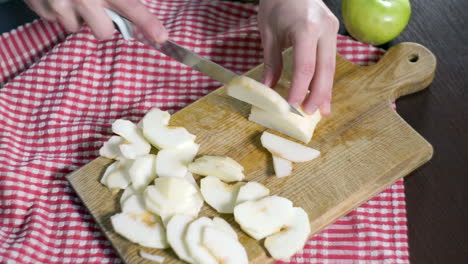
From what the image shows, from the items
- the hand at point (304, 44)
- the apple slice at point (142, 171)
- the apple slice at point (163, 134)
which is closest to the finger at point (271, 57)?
the hand at point (304, 44)

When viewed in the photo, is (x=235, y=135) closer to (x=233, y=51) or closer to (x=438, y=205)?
(x=233, y=51)

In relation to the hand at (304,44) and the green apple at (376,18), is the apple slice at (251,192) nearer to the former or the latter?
the hand at (304,44)

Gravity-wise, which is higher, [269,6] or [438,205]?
[269,6]

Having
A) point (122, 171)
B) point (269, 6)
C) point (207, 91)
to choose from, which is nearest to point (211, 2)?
point (207, 91)

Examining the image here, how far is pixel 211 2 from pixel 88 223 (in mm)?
809

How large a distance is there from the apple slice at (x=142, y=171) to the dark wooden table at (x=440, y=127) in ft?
1.85

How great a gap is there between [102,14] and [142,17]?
96 mm

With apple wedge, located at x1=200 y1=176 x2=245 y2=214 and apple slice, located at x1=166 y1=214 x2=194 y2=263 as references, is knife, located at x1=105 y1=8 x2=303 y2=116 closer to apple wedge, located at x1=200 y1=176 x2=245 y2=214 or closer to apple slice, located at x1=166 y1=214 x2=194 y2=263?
apple wedge, located at x1=200 y1=176 x2=245 y2=214

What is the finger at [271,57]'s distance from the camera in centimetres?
130

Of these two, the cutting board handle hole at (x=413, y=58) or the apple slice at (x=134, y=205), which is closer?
the apple slice at (x=134, y=205)

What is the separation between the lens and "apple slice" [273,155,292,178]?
1225 mm

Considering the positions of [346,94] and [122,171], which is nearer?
[122,171]

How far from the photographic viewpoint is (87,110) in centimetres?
147

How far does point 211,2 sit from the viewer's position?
1.73 metres
